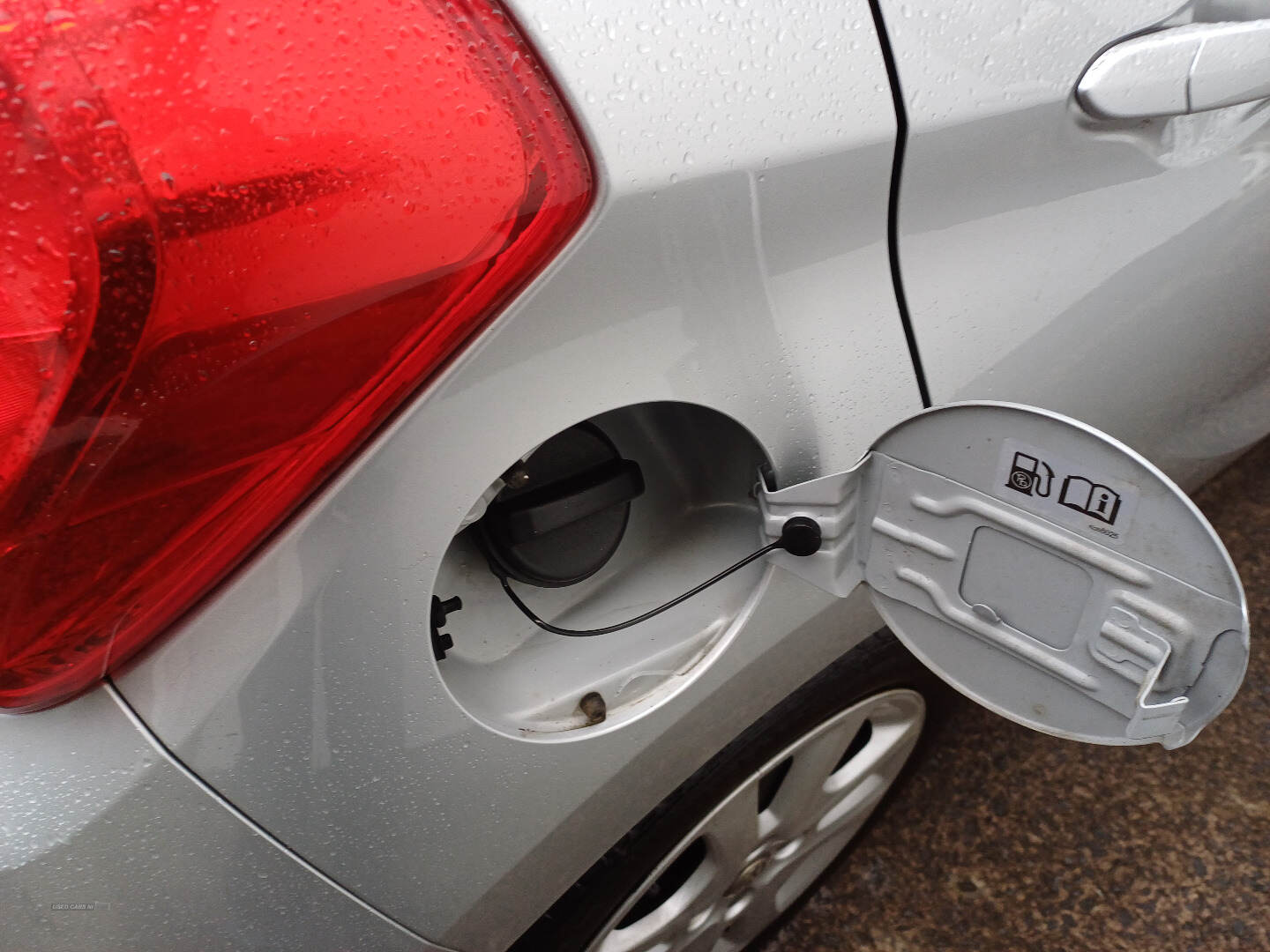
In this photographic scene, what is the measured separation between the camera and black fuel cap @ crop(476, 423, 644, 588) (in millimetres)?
958

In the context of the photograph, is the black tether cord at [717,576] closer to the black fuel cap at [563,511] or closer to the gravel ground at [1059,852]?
the black fuel cap at [563,511]

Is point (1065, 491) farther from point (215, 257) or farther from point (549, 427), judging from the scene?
point (215, 257)

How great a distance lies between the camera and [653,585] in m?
1.09

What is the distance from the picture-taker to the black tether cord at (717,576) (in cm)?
102

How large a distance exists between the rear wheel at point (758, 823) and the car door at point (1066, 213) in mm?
424

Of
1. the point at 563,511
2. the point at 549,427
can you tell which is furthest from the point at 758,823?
the point at 549,427

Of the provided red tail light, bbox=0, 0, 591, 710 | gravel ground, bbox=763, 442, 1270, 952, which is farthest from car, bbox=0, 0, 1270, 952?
gravel ground, bbox=763, 442, 1270, 952

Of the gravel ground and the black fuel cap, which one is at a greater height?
the black fuel cap

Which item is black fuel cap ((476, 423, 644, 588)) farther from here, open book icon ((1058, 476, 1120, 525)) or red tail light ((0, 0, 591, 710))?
open book icon ((1058, 476, 1120, 525))

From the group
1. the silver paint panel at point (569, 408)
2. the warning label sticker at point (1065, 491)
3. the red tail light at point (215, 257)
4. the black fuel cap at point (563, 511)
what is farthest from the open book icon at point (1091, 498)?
the red tail light at point (215, 257)

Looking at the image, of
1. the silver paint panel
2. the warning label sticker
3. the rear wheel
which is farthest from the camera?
the rear wheel

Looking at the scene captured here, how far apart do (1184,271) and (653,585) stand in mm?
788

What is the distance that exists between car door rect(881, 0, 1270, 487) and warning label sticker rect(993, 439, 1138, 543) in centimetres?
15

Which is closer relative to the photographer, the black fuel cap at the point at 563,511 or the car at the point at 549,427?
the car at the point at 549,427
